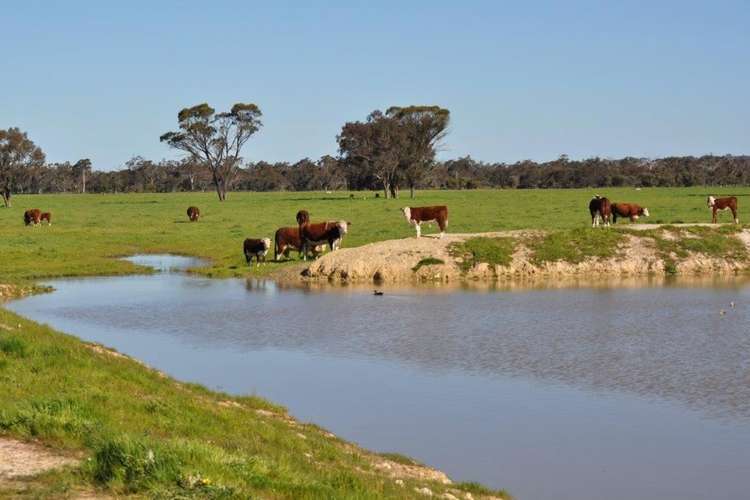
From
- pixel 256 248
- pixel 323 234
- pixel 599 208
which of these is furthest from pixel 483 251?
pixel 599 208

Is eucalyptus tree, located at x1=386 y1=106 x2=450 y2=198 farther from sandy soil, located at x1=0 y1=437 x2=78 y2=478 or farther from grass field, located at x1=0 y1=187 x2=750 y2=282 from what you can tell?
sandy soil, located at x1=0 y1=437 x2=78 y2=478

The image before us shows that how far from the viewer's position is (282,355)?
63.6 ft

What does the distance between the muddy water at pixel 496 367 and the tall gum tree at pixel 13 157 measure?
60.9m

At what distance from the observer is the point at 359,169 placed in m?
97.3

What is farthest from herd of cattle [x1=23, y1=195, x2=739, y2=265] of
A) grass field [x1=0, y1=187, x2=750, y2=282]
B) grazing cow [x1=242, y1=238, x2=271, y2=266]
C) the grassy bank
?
the grassy bank

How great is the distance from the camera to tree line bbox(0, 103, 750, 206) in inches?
3711

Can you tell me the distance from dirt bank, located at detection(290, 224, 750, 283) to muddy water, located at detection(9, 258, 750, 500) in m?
3.15

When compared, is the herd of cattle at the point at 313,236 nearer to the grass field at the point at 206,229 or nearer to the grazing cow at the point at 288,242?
the grazing cow at the point at 288,242

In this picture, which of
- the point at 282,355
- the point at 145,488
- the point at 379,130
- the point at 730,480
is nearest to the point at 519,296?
the point at 282,355

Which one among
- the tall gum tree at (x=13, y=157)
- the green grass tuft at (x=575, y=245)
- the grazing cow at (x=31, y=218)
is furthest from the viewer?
the tall gum tree at (x=13, y=157)

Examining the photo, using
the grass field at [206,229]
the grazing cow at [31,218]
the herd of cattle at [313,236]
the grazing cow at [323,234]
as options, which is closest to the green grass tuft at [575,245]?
the herd of cattle at [313,236]

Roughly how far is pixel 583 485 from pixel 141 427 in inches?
192

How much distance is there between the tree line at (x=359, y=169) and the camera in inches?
3711

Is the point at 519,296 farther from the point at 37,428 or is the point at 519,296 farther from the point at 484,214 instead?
the point at 484,214
